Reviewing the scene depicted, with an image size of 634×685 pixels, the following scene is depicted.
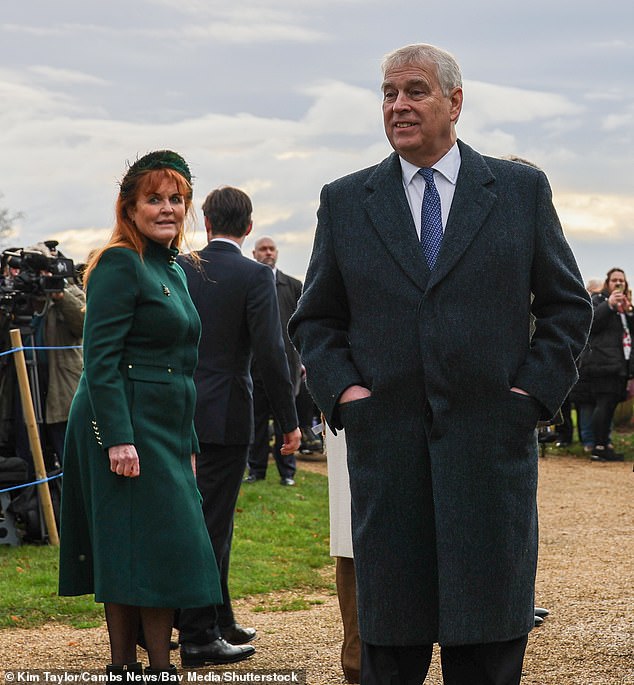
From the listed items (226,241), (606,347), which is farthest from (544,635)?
(606,347)

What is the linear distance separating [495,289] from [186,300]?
171 cm

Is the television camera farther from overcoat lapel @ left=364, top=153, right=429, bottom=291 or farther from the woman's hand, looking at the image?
overcoat lapel @ left=364, top=153, right=429, bottom=291

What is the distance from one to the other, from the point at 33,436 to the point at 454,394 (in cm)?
632

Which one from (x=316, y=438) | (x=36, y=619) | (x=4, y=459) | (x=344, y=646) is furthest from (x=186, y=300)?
(x=316, y=438)

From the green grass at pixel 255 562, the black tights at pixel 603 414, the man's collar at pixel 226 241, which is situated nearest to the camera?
the man's collar at pixel 226 241

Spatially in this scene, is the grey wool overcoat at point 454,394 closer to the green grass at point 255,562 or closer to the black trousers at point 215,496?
the black trousers at point 215,496

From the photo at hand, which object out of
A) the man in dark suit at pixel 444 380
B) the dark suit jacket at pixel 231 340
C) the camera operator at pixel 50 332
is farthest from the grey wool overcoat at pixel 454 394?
the camera operator at pixel 50 332

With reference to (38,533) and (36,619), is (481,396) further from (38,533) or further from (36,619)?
(38,533)

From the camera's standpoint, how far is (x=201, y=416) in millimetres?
5816

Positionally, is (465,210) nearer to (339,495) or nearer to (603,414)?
(339,495)

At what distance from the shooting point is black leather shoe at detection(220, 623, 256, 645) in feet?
20.0

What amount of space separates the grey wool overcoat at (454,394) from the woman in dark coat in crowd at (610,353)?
39.3ft

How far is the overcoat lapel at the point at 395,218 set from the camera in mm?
3604

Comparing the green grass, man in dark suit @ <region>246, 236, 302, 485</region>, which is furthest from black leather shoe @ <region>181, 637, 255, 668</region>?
man in dark suit @ <region>246, 236, 302, 485</region>
